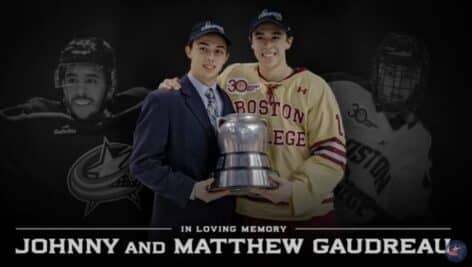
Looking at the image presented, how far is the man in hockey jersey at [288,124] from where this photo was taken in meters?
4.31

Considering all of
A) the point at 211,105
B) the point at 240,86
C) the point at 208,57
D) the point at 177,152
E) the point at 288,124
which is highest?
the point at 208,57

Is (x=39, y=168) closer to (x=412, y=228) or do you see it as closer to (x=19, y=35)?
(x=19, y=35)

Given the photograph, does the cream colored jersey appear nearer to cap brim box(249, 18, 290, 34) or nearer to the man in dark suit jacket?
the man in dark suit jacket

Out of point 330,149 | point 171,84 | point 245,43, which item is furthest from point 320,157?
point 171,84

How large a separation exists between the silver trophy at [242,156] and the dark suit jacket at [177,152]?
16 centimetres

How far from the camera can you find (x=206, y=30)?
435 cm

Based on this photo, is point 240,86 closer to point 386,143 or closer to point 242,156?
point 242,156

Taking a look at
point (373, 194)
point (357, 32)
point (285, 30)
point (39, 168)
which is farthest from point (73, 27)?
point (373, 194)

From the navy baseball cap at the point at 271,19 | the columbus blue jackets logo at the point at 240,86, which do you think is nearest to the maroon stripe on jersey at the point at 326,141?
the columbus blue jackets logo at the point at 240,86

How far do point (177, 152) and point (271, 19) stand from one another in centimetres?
107

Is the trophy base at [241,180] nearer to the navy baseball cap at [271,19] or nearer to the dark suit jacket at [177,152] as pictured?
the dark suit jacket at [177,152]

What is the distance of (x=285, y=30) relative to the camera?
444cm

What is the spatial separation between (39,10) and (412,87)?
260 cm

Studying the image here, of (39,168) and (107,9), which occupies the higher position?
(107,9)
